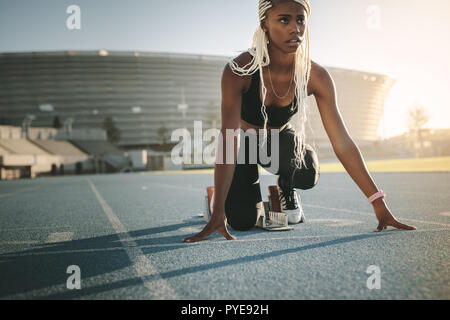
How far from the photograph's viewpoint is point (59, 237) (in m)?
3.75

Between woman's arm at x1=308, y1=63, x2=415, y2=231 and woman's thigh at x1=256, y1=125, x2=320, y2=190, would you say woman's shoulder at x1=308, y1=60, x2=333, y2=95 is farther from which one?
woman's thigh at x1=256, y1=125, x2=320, y2=190

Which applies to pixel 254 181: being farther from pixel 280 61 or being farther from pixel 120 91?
pixel 120 91

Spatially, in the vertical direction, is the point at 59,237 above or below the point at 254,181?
below

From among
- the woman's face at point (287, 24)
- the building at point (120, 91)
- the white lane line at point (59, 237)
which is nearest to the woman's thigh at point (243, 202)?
the woman's face at point (287, 24)

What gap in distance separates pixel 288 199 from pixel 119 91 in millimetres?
101803

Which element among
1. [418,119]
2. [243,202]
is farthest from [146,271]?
[418,119]

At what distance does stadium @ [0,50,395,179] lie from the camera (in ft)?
305

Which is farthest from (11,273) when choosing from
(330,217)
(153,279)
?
(330,217)

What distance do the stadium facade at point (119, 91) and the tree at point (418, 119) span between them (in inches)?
1074

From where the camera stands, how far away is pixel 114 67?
98125mm

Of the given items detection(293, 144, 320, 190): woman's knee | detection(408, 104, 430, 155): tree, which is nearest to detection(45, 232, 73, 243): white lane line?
detection(293, 144, 320, 190): woman's knee

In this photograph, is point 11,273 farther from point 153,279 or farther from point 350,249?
point 350,249

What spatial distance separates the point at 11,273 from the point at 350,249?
7.79 ft
